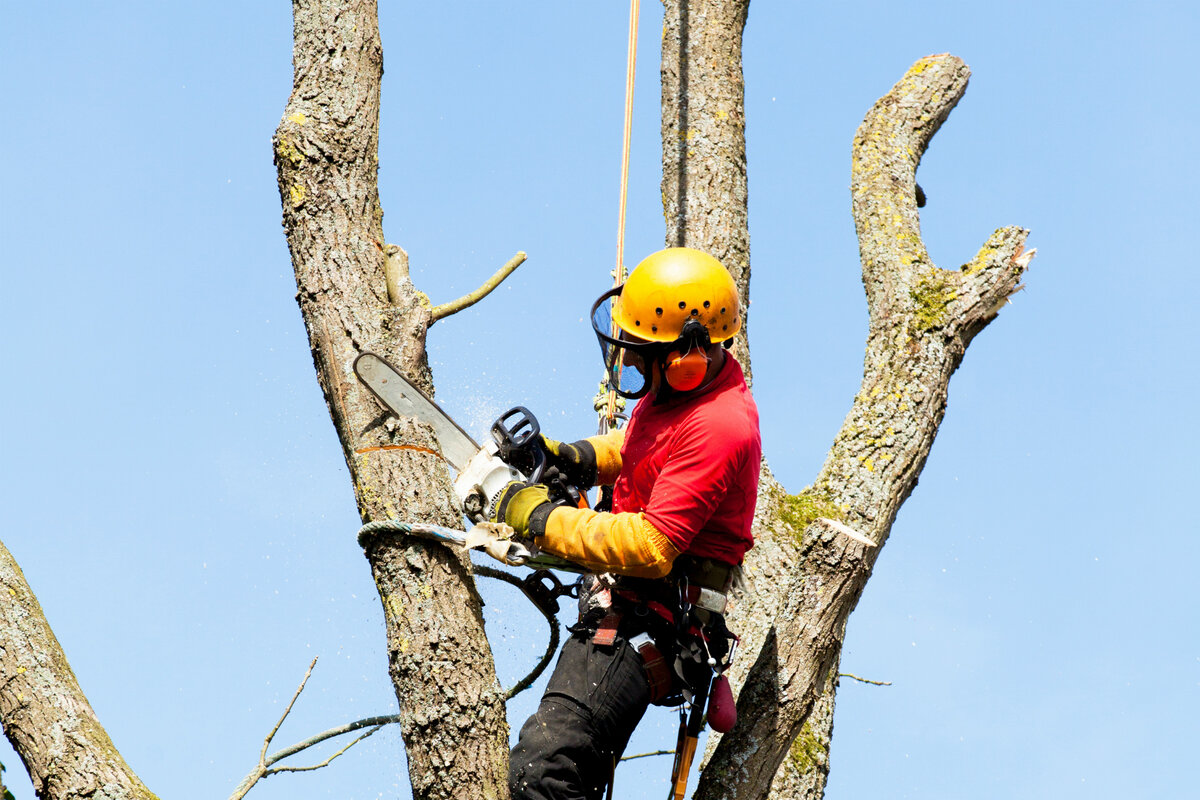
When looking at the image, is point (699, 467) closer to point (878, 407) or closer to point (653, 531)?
point (653, 531)

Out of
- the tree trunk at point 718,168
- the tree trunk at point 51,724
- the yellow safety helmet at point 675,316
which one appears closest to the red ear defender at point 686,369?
the yellow safety helmet at point 675,316

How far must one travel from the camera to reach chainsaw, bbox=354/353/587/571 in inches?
124

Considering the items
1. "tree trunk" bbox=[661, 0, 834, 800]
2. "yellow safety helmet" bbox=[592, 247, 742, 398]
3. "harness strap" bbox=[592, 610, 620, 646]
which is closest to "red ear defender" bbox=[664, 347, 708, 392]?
"yellow safety helmet" bbox=[592, 247, 742, 398]

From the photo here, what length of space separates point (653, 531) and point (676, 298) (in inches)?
27.9

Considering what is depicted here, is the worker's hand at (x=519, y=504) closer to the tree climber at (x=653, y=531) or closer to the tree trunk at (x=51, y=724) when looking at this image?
the tree climber at (x=653, y=531)

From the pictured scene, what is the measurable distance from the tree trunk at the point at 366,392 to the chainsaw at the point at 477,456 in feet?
0.18

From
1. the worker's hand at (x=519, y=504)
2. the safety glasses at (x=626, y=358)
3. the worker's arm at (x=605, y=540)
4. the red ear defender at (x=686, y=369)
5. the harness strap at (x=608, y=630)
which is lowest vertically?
the harness strap at (x=608, y=630)

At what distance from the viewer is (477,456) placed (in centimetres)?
340

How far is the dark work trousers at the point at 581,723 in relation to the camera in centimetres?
307

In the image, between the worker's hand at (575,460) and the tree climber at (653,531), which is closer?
the tree climber at (653,531)

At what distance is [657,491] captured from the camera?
320 centimetres

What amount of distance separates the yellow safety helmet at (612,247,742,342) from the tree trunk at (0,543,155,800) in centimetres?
182

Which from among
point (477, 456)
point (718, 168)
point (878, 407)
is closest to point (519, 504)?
A: point (477, 456)

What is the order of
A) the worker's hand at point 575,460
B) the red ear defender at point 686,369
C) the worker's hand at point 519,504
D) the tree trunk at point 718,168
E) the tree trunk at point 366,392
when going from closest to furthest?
the tree trunk at point 366,392, the worker's hand at point 519,504, the red ear defender at point 686,369, the worker's hand at point 575,460, the tree trunk at point 718,168
